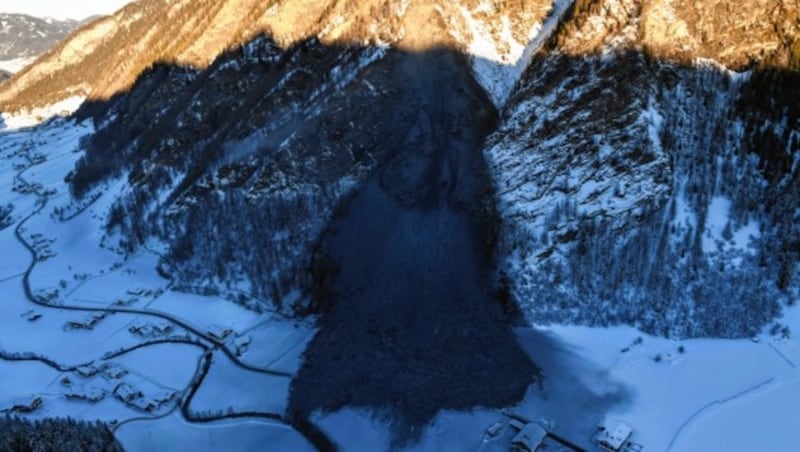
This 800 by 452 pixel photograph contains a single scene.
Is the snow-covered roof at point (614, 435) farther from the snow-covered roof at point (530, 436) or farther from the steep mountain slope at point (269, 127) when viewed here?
the steep mountain slope at point (269, 127)

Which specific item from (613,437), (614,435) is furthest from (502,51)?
(613,437)

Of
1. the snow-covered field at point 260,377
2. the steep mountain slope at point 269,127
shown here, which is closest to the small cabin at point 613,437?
the snow-covered field at point 260,377

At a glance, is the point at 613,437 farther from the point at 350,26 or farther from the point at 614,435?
the point at 350,26

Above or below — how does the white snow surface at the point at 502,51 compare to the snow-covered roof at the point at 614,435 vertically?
above

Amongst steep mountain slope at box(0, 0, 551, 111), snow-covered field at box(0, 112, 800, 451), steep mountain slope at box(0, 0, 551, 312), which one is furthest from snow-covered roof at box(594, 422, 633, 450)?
steep mountain slope at box(0, 0, 551, 111)

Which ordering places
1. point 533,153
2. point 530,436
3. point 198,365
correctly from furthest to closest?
1. point 533,153
2. point 198,365
3. point 530,436
